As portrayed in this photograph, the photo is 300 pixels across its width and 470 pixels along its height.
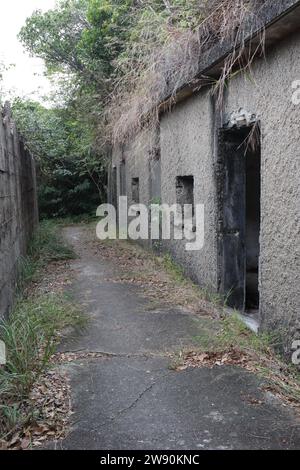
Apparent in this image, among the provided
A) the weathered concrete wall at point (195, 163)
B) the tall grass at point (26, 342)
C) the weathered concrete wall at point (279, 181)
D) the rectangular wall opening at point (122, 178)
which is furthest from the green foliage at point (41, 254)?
the weathered concrete wall at point (279, 181)

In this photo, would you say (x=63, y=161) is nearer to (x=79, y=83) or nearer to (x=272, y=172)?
(x=79, y=83)

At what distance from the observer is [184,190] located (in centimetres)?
696

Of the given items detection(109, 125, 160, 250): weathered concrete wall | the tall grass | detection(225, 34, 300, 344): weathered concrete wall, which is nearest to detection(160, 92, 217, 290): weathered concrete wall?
detection(109, 125, 160, 250): weathered concrete wall

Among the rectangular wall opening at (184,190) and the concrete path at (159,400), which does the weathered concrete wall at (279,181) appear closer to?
the concrete path at (159,400)

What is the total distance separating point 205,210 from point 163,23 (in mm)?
2453

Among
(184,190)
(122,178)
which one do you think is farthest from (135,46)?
(122,178)

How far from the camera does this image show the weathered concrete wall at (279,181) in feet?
11.6

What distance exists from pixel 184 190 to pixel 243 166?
5.66ft

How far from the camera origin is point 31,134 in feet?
45.8

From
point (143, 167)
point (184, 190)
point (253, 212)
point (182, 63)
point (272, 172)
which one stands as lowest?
point (253, 212)

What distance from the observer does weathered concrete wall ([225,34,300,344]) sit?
11.6ft

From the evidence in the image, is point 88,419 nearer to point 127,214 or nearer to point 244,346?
point 244,346

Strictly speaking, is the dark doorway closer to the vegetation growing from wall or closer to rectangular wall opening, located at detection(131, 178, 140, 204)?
the vegetation growing from wall

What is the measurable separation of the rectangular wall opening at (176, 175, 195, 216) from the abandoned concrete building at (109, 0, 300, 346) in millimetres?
17
